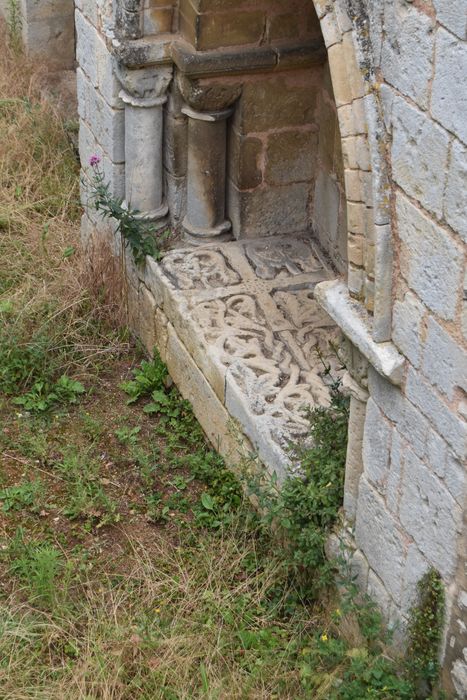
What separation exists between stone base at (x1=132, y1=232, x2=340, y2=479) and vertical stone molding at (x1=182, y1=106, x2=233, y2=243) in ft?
0.41

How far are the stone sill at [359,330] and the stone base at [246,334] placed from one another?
91 cm

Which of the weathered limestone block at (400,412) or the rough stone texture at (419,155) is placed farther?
the weathered limestone block at (400,412)

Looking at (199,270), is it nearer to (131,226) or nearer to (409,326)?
(131,226)

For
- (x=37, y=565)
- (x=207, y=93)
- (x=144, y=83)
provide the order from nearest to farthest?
(x=37, y=565), (x=207, y=93), (x=144, y=83)

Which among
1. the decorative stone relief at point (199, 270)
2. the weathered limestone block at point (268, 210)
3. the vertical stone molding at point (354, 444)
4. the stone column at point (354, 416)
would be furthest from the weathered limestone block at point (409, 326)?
the weathered limestone block at point (268, 210)

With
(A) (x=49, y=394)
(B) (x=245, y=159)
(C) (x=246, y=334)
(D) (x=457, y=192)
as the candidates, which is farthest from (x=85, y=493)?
(D) (x=457, y=192)

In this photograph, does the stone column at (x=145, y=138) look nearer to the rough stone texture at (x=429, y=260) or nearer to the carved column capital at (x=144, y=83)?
the carved column capital at (x=144, y=83)

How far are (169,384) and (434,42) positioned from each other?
3.36m

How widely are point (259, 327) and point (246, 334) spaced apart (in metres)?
0.10

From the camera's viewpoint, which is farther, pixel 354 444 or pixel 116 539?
pixel 116 539

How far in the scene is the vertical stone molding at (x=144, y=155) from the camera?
256 inches

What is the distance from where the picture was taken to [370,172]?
395cm

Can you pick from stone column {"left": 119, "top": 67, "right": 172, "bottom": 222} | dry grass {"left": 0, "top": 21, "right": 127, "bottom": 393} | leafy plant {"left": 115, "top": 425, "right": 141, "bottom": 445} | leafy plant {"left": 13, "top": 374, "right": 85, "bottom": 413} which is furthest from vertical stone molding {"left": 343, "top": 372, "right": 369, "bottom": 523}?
stone column {"left": 119, "top": 67, "right": 172, "bottom": 222}

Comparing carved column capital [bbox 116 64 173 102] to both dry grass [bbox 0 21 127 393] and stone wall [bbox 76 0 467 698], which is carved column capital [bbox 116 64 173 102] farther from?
dry grass [bbox 0 21 127 393]
